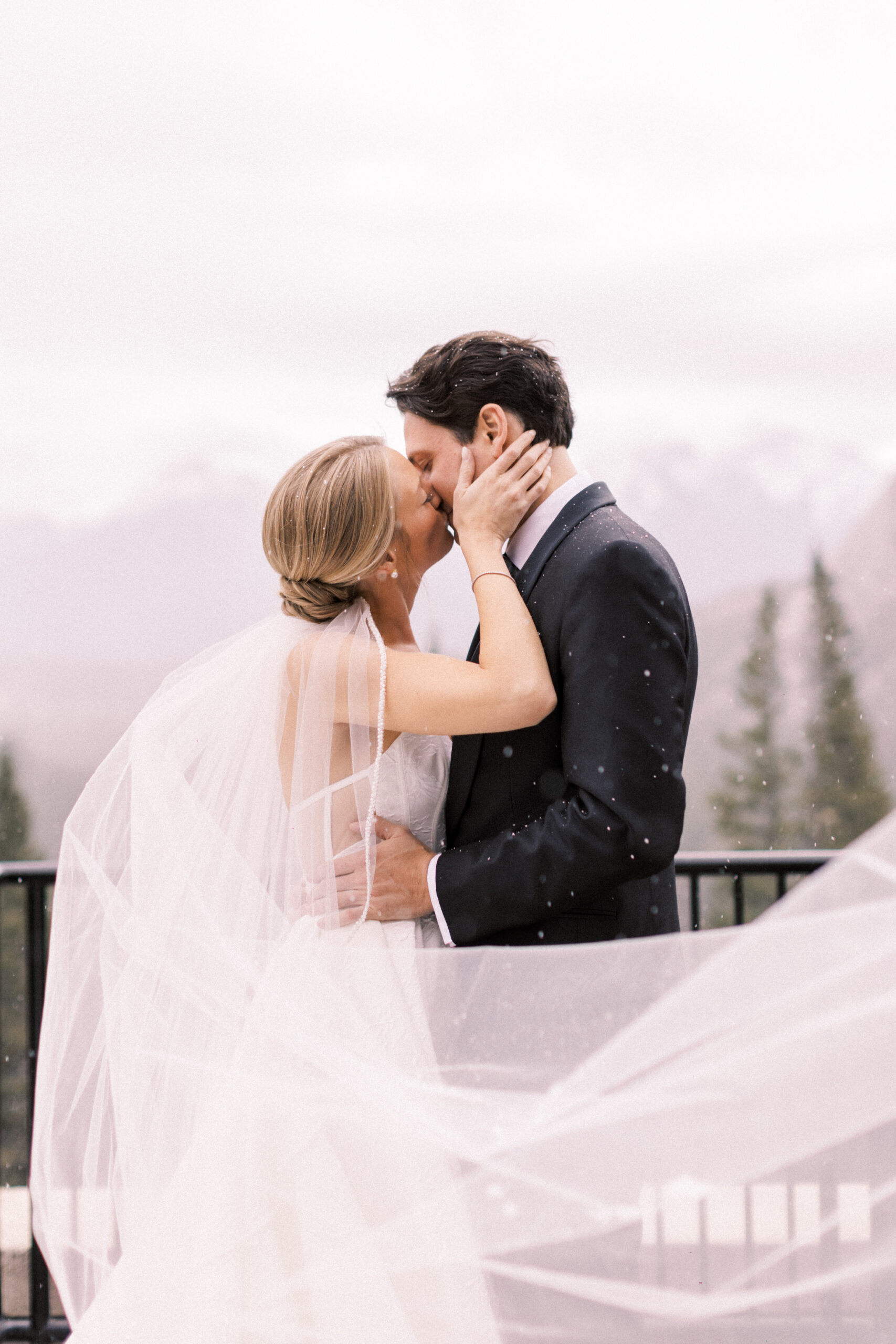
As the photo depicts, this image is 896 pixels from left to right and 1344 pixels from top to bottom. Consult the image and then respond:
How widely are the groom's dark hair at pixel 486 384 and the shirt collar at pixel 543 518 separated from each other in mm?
93

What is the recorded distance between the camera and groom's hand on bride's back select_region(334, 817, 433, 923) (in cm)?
137

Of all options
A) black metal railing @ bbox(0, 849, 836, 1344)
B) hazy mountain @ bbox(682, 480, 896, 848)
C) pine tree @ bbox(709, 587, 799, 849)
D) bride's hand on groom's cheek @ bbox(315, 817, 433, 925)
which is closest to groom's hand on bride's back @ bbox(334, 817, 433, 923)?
bride's hand on groom's cheek @ bbox(315, 817, 433, 925)

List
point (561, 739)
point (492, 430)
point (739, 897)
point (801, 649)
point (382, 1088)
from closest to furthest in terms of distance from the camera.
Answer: point (382, 1088) < point (561, 739) < point (492, 430) < point (739, 897) < point (801, 649)

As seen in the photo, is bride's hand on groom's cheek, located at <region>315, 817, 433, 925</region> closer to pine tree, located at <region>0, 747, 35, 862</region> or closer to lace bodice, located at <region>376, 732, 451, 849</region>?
lace bodice, located at <region>376, 732, 451, 849</region>

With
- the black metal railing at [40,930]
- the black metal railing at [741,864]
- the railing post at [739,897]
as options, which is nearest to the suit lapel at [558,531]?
the black metal railing at [40,930]

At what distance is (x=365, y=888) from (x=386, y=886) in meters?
0.03

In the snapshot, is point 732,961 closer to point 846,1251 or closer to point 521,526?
point 846,1251

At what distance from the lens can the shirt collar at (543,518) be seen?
4.83ft

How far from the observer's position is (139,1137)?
1383mm

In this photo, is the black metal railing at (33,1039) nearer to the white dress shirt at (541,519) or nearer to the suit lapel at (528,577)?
the suit lapel at (528,577)

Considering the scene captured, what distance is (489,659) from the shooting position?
4.32 feet

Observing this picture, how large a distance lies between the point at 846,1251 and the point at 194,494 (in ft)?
101

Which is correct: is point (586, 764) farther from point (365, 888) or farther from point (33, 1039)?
point (33, 1039)

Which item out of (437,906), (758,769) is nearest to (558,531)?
(437,906)
